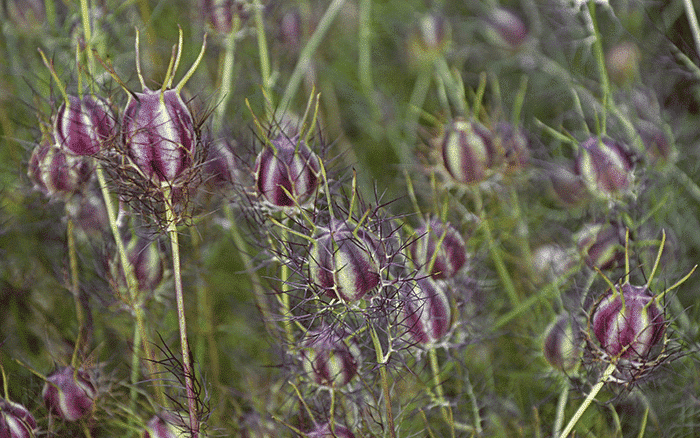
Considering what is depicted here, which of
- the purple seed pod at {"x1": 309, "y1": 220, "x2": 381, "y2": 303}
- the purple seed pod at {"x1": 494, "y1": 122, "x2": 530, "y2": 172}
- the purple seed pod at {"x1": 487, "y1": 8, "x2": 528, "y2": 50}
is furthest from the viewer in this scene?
the purple seed pod at {"x1": 487, "y1": 8, "x2": 528, "y2": 50}

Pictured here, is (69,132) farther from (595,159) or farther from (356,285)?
(595,159)

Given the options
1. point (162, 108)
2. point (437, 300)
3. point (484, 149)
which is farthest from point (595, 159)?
point (162, 108)

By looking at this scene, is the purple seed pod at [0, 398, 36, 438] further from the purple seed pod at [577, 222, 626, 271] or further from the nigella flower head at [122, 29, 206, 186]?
the purple seed pod at [577, 222, 626, 271]

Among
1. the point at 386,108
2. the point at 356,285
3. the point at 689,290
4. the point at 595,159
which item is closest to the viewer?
the point at 356,285

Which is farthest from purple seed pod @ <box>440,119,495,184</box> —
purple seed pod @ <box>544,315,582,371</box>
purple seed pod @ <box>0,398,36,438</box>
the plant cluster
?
purple seed pod @ <box>0,398,36,438</box>

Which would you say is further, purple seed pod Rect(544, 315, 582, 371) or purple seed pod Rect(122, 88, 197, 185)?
purple seed pod Rect(544, 315, 582, 371)

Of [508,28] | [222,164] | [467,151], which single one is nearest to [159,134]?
[222,164]

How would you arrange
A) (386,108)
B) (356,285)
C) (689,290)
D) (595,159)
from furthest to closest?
(386,108), (689,290), (595,159), (356,285)
